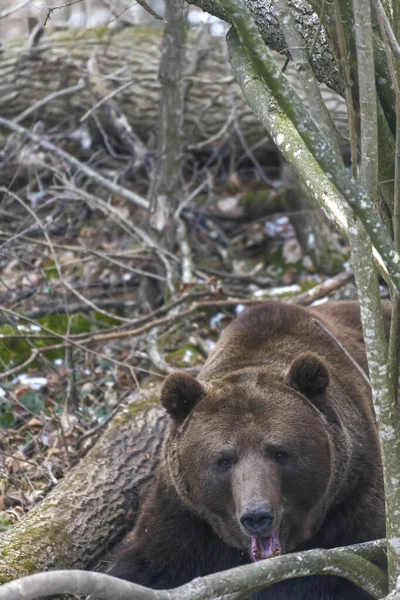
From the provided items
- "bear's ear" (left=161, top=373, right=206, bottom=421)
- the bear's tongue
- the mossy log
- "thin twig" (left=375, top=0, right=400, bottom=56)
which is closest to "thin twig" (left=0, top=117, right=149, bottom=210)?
the mossy log

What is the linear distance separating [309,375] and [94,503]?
5.89 ft

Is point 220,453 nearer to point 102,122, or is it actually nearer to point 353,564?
point 353,564

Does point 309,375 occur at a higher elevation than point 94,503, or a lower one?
higher

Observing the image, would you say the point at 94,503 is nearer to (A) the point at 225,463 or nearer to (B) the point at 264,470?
(A) the point at 225,463

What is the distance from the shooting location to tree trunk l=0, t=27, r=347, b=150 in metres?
10.5

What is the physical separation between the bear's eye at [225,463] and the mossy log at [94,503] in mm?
1155

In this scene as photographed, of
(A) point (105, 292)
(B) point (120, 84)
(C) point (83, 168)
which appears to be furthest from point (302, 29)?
(B) point (120, 84)

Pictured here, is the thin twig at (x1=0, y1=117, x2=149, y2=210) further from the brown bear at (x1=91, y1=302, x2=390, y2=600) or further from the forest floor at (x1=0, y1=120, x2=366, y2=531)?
the brown bear at (x1=91, y1=302, x2=390, y2=600)

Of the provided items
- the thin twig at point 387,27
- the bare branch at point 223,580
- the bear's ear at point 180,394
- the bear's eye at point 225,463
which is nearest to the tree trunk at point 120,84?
the bear's ear at point 180,394

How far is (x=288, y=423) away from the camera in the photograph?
15.1 ft

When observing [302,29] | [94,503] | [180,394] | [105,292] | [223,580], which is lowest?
[105,292]

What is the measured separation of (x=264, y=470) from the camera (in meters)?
4.39

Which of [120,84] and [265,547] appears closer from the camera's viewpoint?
[265,547]

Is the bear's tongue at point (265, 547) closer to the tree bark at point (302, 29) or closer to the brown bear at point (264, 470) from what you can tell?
the brown bear at point (264, 470)
